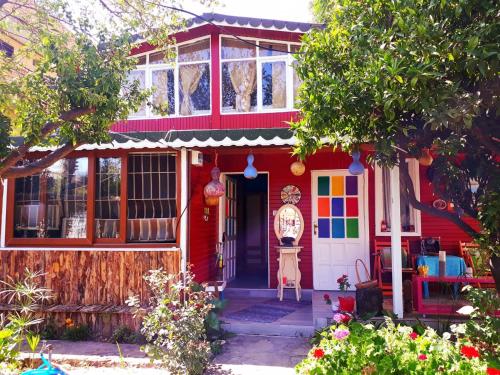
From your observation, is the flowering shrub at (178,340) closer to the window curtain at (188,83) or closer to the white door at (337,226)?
the white door at (337,226)

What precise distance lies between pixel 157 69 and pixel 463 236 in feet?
23.8

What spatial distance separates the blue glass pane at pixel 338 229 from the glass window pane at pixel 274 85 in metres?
2.65

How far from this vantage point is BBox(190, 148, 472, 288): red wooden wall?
7460 millimetres

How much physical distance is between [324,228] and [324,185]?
906mm

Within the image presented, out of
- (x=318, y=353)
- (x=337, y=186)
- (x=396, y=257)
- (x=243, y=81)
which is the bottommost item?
(x=318, y=353)

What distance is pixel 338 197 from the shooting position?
8.13 metres

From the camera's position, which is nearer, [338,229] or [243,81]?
[338,229]

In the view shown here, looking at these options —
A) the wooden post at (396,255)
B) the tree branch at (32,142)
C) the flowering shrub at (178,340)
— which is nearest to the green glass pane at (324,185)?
the wooden post at (396,255)

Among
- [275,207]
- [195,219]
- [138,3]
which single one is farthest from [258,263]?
[138,3]

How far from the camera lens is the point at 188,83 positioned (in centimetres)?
851

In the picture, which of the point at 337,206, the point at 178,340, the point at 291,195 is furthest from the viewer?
the point at 291,195

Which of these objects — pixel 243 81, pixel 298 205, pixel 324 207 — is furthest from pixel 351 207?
pixel 243 81

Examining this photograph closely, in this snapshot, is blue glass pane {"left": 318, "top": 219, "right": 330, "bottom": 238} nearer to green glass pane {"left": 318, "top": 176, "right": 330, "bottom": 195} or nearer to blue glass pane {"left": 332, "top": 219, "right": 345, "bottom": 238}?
blue glass pane {"left": 332, "top": 219, "right": 345, "bottom": 238}

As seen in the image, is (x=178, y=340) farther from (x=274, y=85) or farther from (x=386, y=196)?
(x=274, y=85)
